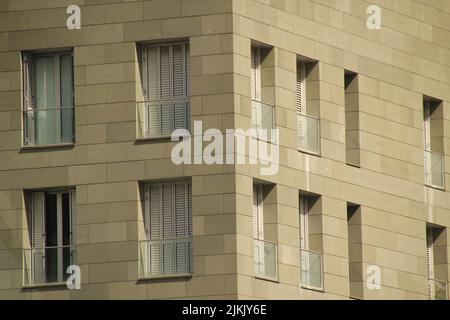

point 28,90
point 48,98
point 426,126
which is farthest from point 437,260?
point 28,90

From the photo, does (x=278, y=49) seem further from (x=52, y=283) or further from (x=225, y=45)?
(x=52, y=283)

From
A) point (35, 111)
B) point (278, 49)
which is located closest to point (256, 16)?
point (278, 49)

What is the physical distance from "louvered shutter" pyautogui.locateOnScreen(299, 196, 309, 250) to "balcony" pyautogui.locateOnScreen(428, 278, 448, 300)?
709 centimetres

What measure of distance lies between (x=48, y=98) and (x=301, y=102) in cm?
777

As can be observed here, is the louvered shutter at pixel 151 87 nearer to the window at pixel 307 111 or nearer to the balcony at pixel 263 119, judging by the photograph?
the balcony at pixel 263 119

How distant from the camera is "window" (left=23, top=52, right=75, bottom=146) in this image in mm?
76875

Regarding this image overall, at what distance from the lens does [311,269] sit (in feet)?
256

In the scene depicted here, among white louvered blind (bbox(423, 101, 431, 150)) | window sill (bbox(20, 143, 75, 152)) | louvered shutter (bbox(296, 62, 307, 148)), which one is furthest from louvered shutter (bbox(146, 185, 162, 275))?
white louvered blind (bbox(423, 101, 431, 150))

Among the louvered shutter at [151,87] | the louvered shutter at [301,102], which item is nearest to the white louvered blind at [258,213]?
the louvered shutter at [301,102]

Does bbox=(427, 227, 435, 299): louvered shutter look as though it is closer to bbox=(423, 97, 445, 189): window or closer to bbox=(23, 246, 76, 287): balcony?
bbox=(423, 97, 445, 189): window

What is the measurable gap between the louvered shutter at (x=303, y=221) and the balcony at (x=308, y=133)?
1.53 metres

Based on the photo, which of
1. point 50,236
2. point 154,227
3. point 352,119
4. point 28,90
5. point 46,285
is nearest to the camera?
point 154,227

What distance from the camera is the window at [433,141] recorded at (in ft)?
277

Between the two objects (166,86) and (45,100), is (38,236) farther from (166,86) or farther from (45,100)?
(166,86)
